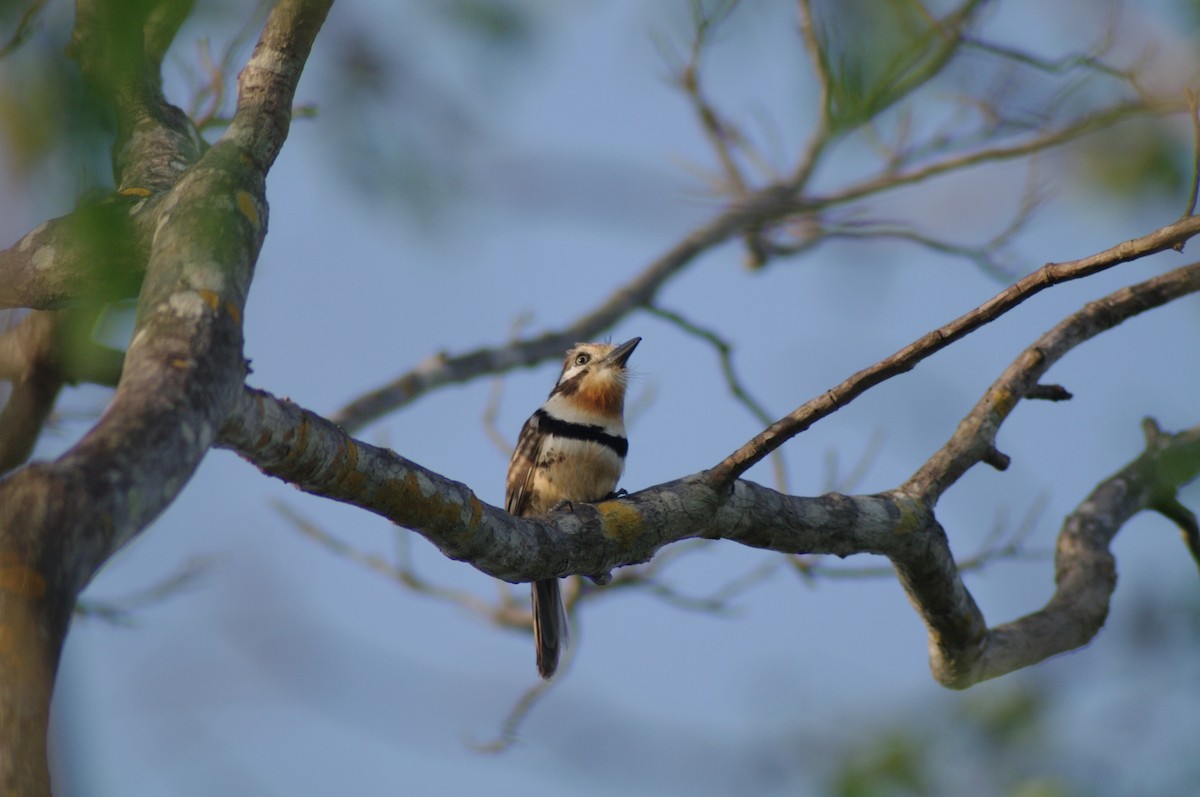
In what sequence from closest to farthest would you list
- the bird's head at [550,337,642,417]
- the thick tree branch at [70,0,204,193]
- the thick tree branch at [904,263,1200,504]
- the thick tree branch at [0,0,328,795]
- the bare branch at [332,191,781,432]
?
the thick tree branch at [0,0,328,795], the thick tree branch at [70,0,204,193], the thick tree branch at [904,263,1200,504], the bird's head at [550,337,642,417], the bare branch at [332,191,781,432]

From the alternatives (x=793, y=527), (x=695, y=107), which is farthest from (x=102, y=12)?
(x=695, y=107)

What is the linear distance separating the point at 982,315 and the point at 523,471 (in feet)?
8.14

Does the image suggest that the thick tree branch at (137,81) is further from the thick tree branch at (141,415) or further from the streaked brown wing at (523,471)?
the streaked brown wing at (523,471)

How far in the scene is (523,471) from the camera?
16.0 ft

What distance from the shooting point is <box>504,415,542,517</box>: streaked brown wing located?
15.8ft

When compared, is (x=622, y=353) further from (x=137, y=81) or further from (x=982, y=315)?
(x=137, y=81)

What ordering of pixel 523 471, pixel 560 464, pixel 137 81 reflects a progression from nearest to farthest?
pixel 137 81 < pixel 560 464 < pixel 523 471

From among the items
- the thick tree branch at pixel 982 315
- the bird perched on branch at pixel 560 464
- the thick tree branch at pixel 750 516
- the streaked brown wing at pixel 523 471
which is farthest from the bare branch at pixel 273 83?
the streaked brown wing at pixel 523 471

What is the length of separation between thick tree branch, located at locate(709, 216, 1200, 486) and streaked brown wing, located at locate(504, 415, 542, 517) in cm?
209

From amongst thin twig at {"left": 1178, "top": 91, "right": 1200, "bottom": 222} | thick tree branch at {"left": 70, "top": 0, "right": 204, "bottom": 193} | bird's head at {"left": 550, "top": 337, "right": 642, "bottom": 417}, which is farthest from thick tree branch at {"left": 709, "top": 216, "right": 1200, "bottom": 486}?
bird's head at {"left": 550, "top": 337, "right": 642, "bottom": 417}

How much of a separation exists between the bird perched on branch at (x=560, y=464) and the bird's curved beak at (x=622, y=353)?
0.62ft

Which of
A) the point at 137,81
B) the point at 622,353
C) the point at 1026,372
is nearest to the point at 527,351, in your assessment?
the point at 622,353

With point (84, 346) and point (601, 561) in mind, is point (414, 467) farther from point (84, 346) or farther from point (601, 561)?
point (84, 346)

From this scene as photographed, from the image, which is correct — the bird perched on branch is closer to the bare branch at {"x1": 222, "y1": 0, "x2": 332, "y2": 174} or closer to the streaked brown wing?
the streaked brown wing
